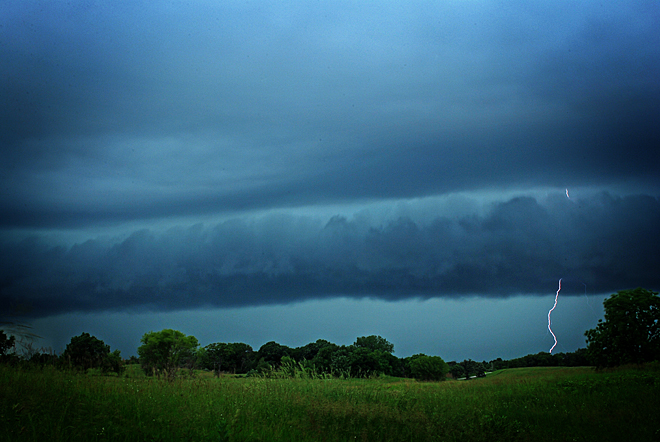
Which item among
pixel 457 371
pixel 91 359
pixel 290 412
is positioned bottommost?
pixel 457 371

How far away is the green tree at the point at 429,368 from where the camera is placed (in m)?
52.2

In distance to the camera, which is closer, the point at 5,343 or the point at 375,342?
the point at 5,343

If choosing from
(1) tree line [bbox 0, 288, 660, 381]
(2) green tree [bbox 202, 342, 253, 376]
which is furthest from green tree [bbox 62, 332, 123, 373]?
(2) green tree [bbox 202, 342, 253, 376]

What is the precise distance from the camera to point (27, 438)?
8.06 meters

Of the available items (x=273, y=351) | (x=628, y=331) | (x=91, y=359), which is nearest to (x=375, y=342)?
→ (x=273, y=351)

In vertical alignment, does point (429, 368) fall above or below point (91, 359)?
below

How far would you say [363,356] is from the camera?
56062mm

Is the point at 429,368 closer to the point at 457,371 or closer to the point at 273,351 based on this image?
the point at 457,371

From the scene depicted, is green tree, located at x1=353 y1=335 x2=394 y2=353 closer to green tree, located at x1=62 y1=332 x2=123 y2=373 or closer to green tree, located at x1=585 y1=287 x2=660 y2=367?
green tree, located at x1=585 y1=287 x2=660 y2=367

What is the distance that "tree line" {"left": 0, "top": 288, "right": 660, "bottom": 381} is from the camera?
15.4m

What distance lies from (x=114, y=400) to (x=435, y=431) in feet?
28.0

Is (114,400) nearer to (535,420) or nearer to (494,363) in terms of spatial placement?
(535,420)

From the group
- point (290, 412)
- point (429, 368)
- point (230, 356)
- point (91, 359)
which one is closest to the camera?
point (290, 412)

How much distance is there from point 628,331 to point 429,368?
2863 cm
